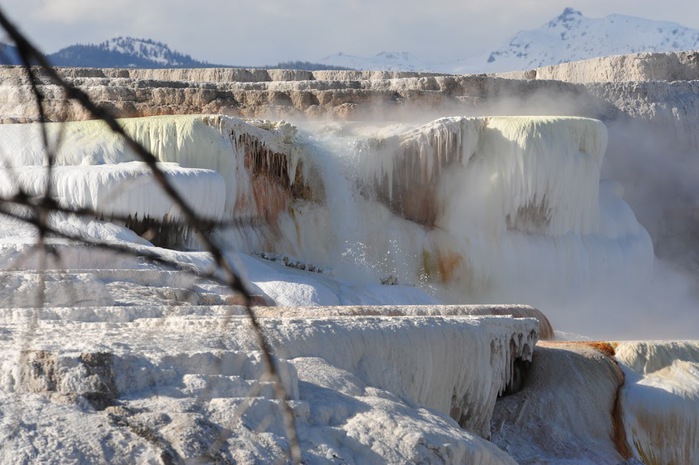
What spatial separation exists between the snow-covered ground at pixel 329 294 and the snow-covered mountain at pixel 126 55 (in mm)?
39924

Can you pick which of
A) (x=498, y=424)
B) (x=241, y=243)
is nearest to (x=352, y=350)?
(x=498, y=424)

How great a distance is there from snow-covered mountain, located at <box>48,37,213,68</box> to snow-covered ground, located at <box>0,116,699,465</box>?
3992 centimetres

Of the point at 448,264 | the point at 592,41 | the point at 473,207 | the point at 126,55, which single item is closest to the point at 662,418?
the point at 448,264

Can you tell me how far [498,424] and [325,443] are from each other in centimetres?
340

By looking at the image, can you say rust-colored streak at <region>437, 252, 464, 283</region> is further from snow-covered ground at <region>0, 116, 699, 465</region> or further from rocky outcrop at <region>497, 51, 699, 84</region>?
rocky outcrop at <region>497, 51, 699, 84</region>

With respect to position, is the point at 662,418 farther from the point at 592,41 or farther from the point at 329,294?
the point at 592,41

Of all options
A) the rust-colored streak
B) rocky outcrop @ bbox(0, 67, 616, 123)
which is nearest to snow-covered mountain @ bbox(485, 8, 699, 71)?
rocky outcrop @ bbox(0, 67, 616, 123)

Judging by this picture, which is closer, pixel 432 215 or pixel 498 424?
pixel 498 424

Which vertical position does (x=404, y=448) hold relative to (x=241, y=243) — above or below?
above

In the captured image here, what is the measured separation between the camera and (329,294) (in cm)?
950

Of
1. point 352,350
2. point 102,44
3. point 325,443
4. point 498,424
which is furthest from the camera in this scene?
point 102,44

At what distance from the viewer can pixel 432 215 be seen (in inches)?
538

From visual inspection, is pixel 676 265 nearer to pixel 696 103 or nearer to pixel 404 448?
pixel 696 103

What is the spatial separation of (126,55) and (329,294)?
5027 centimetres
